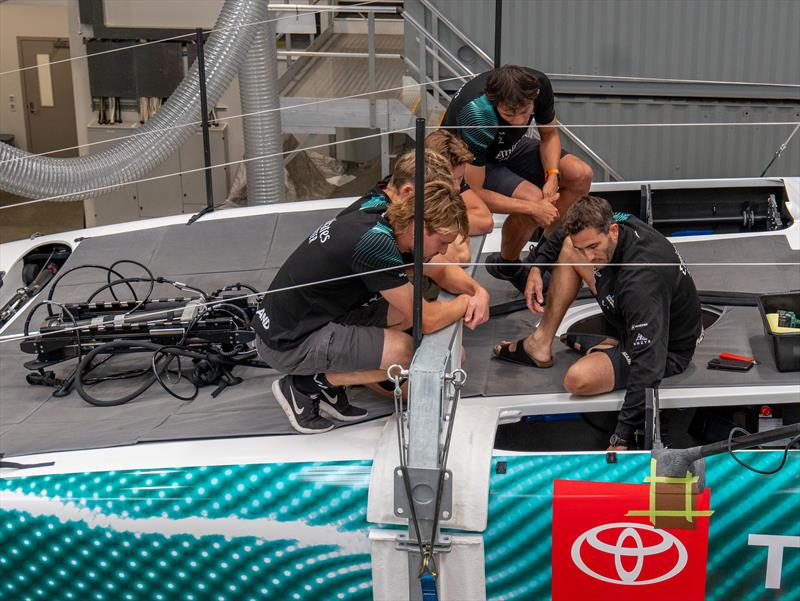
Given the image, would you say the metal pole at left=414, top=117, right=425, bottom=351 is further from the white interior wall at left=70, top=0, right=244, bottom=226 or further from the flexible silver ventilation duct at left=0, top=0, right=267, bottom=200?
the white interior wall at left=70, top=0, right=244, bottom=226

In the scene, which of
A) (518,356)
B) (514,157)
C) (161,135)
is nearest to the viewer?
(518,356)

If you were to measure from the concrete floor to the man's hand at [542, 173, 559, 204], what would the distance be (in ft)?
19.2

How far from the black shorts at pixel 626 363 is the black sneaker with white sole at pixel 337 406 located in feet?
2.43

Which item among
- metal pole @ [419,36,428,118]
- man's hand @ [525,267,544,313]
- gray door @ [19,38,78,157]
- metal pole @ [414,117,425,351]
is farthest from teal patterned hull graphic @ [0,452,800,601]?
gray door @ [19,38,78,157]

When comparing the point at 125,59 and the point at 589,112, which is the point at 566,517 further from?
the point at 125,59

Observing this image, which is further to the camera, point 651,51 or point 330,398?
point 651,51

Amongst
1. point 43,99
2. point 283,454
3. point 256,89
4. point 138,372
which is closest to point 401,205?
point 283,454

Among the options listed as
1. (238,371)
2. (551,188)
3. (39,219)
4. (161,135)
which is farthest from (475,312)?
(39,219)

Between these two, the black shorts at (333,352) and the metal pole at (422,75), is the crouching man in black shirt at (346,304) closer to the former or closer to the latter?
the black shorts at (333,352)

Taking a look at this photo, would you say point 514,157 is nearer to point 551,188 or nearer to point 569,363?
point 551,188

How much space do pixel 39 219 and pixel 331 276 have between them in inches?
281

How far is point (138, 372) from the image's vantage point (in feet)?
11.6

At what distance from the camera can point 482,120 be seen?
12.2 feet

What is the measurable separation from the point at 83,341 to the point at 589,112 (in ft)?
13.4
